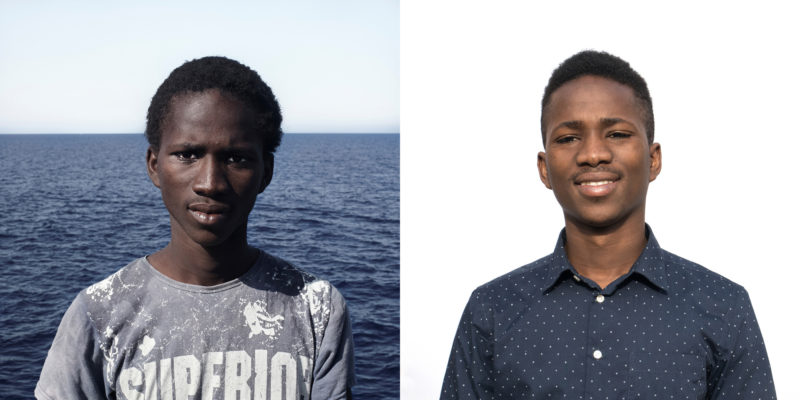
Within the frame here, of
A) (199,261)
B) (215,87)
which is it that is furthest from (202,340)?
(215,87)

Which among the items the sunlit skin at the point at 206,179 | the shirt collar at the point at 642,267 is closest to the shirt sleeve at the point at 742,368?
the shirt collar at the point at 642,267

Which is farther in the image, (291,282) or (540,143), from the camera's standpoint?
(540,143)

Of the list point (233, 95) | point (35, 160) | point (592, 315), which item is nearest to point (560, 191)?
point (592, 315)

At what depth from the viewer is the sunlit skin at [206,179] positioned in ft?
5.99

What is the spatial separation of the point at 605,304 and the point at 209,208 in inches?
41.8

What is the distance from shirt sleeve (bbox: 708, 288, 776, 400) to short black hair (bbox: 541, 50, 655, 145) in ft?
Answer: 1.77

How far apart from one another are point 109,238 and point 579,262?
126 feet

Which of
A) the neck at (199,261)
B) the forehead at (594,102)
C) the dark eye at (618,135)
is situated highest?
the forehead at (594,102)

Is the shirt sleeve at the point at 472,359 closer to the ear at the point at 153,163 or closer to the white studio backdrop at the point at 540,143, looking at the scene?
the ear at the point at 153,163

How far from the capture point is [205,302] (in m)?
1.90

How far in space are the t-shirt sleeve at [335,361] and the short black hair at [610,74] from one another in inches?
33.1

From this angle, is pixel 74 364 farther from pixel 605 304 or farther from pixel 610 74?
pixel 610 74

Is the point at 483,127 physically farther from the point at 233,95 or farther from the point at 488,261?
the point at 233,95

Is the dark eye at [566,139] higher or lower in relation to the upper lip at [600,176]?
higher
